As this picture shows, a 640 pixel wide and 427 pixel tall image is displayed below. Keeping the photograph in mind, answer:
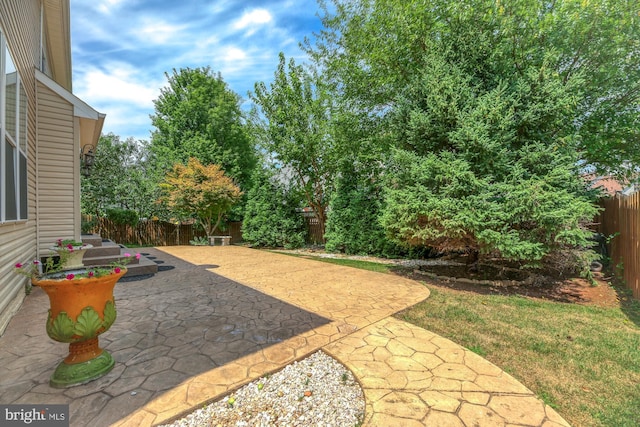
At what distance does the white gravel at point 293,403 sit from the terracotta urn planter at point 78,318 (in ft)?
3.45

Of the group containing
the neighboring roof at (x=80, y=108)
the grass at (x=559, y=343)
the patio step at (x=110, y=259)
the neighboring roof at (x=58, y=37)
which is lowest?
the grass at (x=559, y=343)

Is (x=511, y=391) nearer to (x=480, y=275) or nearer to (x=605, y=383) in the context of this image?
(x=605, y=383)

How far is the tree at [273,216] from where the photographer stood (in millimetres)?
13070

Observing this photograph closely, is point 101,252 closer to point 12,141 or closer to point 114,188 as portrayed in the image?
point 12,141

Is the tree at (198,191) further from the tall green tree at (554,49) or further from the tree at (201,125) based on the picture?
the tall green tree at (554,49)

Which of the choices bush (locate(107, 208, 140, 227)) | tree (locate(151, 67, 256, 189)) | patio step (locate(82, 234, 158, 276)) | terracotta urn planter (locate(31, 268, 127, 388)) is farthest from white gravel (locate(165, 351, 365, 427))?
tree (locate(151, 67, 256, 189))

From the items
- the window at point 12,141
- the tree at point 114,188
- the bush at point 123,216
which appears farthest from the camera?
the bush at point 123,216

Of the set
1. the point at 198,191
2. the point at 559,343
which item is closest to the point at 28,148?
the point at 559,343

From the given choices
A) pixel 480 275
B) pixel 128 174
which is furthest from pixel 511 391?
pixel 128 174

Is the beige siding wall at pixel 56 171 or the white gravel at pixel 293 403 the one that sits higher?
the beige siding wall at pixel 56 171

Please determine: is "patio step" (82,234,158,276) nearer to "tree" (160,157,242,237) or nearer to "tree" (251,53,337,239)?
"tree" (160,157,242,237)

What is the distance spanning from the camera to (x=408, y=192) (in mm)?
5887

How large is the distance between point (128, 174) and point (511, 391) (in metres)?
17.8

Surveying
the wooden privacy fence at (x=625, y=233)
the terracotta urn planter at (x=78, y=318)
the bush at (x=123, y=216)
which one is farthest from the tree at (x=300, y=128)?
the terracotta urn planter at (x=78, y=318)
